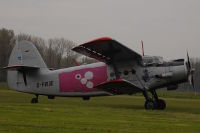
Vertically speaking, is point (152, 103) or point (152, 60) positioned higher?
point (152, 60)

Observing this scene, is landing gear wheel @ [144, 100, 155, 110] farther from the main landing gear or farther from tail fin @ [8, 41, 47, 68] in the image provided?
tail fin @ [8, 41, 47, 68]

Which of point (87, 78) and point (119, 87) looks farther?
point (87, 78)

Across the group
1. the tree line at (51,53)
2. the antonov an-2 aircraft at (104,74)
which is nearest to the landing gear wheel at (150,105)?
the antonov an-2 aircraft at (104,74)

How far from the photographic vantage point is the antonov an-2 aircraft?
51.8ft

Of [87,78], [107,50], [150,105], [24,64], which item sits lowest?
[150,105]

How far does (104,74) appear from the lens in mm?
17516

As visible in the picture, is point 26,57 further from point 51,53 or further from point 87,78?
point 51,53

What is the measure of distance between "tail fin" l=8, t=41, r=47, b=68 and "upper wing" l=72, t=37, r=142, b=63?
459cm

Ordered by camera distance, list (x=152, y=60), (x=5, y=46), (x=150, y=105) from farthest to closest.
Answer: (x=5, y=46) → (x=152, y=60) → (x=150, y=105)

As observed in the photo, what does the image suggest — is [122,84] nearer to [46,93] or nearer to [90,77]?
[90,77]

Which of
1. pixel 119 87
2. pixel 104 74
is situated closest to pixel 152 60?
pixel 119 87

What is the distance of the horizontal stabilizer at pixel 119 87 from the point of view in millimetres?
15469

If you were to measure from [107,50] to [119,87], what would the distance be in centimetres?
186

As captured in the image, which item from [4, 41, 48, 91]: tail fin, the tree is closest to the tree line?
the tree
